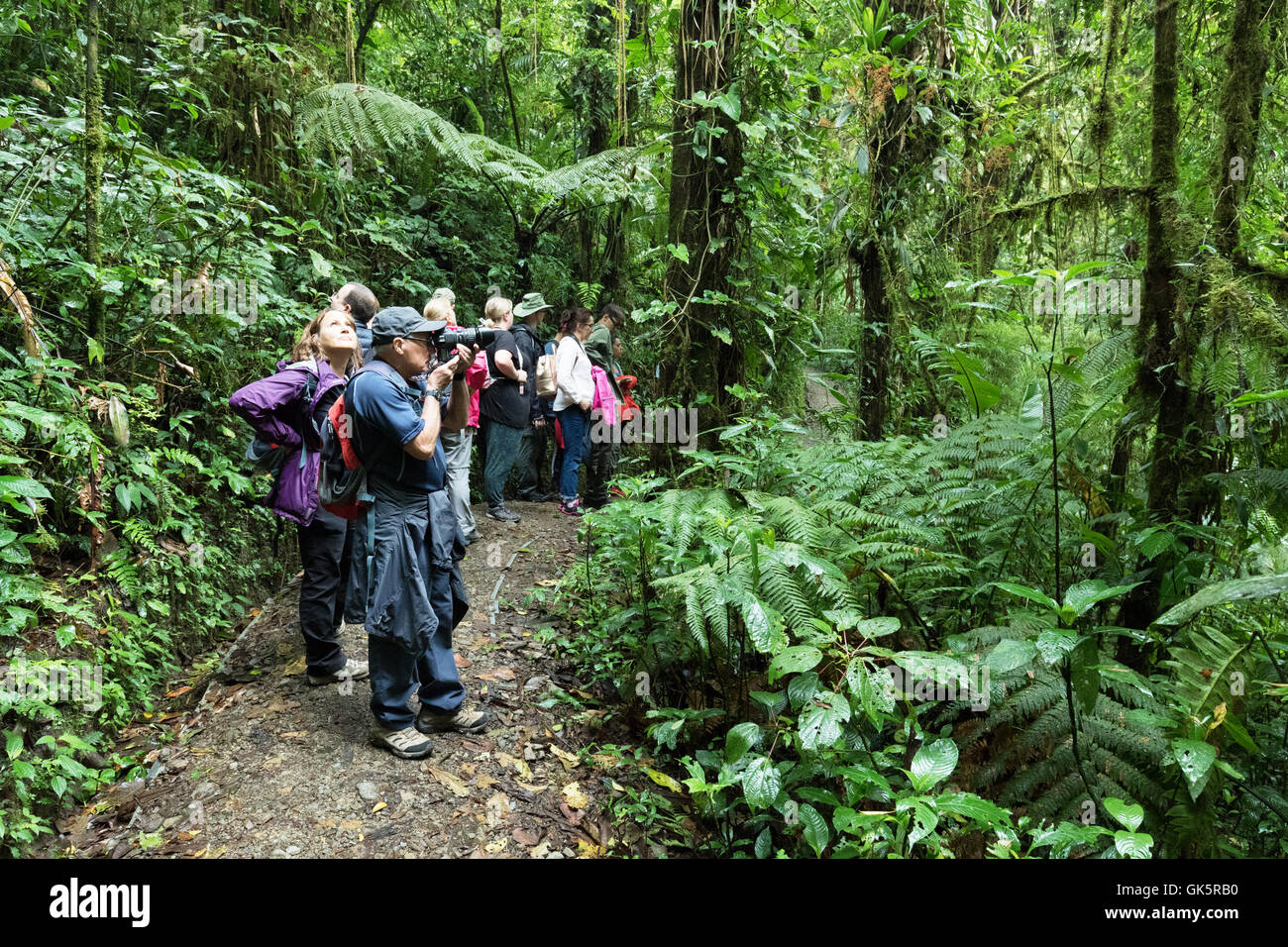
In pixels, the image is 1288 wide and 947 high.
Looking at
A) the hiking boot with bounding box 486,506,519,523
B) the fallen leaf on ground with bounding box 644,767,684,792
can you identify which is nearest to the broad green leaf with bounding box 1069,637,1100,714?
the fallen leaf on ground with bounding box 644,767,684,792

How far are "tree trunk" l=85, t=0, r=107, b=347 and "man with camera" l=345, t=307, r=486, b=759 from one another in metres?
2.26

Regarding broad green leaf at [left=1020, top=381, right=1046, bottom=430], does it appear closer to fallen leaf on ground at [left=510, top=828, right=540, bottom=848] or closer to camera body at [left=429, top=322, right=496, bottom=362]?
camera body at [left=429, top=322, right=496, bottom=362]

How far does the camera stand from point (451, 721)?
3801 millimetres

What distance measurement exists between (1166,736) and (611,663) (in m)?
2.71

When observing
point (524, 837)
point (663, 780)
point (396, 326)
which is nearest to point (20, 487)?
point (396, 326)

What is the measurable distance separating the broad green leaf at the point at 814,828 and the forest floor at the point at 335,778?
0.98 metres

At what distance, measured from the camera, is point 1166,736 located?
2.53 meters

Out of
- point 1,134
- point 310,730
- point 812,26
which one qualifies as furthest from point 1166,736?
point 1,134

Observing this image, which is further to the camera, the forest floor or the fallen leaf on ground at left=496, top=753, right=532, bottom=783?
the fallen leaf on ground at left=496, top=753, right=532, bottom=783

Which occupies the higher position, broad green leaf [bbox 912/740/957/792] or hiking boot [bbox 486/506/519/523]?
hiking boot [bbox 486/506/519/523]

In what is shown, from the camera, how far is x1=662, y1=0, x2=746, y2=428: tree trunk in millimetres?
4898

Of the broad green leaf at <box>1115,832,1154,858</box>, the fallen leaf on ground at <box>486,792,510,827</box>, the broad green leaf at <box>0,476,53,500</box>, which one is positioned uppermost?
the broad green leaf at <box>0,476,53,500</box>

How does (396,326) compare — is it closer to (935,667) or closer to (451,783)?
(451,783)

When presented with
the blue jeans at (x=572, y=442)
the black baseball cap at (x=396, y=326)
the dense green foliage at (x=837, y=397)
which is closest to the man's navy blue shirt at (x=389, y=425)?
the black baseball cap at (x=396, y=326)
